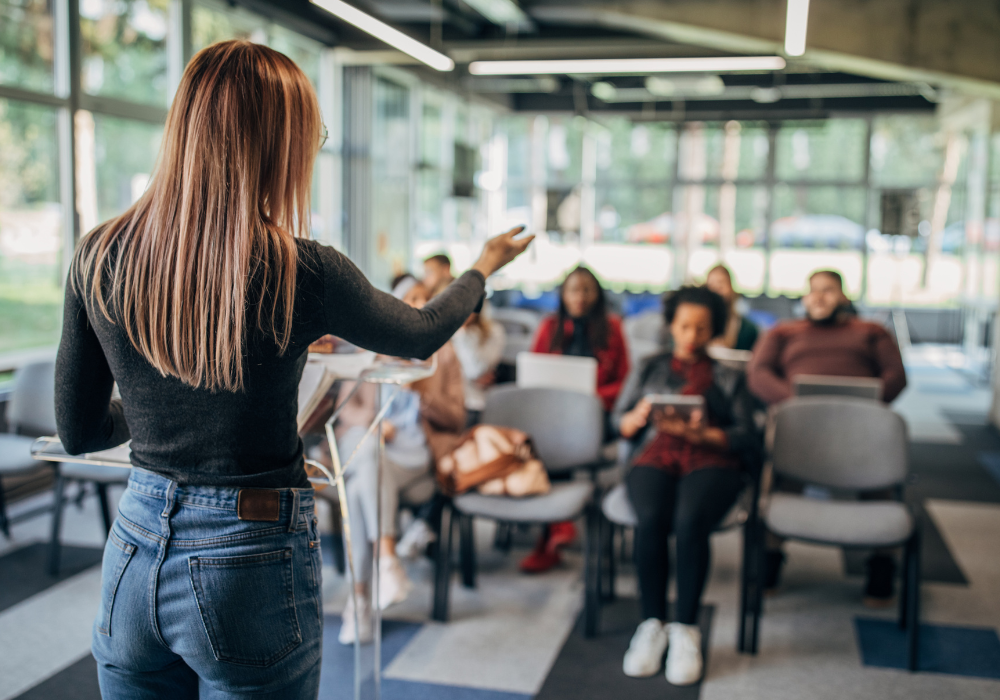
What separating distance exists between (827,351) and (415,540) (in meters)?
2.23

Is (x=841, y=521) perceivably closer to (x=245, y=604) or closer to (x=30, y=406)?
(x=245, y=604)

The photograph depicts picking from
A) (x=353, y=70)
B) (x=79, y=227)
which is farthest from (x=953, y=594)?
(x=353, y=70)

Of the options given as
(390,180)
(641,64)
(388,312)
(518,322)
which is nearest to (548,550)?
(388,312)

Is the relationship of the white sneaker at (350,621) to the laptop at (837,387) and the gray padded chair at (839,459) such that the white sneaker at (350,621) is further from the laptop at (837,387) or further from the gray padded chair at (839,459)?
the laptop at (837,387)

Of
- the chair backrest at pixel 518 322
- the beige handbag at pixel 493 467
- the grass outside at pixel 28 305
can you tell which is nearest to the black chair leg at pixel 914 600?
the beige handbag at pixel 493 467

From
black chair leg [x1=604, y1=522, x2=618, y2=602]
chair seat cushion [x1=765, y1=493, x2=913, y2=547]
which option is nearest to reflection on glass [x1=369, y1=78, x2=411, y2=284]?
black chair leg [x1=604, y1=522, x2=618, y2=602]

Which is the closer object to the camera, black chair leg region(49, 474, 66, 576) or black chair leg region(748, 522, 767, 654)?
black chair leg region(748, 522, 767, 654)

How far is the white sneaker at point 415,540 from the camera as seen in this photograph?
13.1ft

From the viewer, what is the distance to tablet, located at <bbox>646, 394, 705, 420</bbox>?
3.00 meters

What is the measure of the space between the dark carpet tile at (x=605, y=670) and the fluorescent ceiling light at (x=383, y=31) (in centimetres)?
350

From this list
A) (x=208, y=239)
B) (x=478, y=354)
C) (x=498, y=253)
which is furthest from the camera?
(x=478, y=354)

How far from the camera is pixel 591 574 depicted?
325cm

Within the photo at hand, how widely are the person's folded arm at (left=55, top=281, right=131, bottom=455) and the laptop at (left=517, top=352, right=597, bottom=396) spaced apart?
106 inches

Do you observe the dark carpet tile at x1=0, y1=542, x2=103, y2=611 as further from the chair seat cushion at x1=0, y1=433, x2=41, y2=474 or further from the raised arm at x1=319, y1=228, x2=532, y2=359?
the raised arm at x1=319, y1=228, x2=532, y2=359
